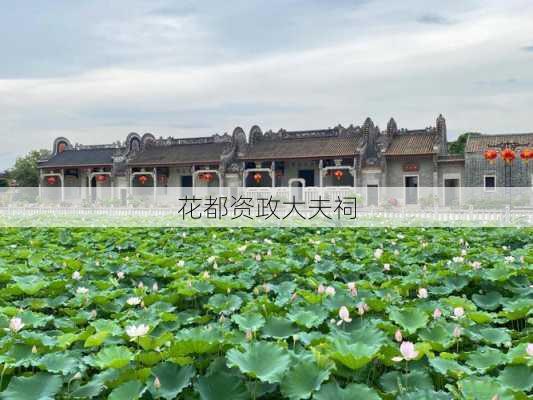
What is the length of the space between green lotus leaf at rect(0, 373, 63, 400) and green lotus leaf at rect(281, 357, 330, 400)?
0.75m

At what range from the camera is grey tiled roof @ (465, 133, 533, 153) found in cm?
2851

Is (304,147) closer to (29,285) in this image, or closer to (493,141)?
(493,141)

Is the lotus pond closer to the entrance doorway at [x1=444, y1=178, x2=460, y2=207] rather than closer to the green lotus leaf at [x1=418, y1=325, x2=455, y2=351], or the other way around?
the green lotus leaf at [x1=418, y1=325, x2=455, y2=351]

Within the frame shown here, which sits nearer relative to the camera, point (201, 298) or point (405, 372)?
point (405, 372)

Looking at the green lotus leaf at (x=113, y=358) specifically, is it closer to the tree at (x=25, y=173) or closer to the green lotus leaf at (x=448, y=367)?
the green lotus leaf at (x=448, y=367)

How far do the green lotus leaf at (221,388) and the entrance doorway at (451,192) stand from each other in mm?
28348

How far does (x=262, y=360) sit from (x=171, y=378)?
305 millimetres

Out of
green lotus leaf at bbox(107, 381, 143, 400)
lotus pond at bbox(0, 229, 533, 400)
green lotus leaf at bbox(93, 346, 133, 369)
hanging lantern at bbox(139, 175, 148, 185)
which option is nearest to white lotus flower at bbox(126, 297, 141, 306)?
lotus pond at bbox(0, 229, 533, 400)

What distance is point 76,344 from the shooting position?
236 centimetres

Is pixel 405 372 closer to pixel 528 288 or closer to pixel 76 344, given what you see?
pixel 76 344

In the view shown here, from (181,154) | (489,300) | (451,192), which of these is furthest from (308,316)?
(181,154)

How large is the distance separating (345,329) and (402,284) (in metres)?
1.03

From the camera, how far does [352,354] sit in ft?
6.05

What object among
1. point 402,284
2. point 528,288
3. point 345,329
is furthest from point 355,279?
point 345,329
